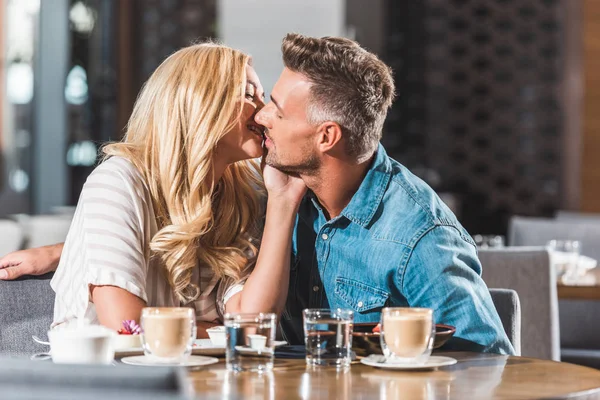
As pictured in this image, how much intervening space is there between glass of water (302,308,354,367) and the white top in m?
0.50

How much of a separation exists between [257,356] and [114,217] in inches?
23.2

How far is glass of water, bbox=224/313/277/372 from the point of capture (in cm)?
131

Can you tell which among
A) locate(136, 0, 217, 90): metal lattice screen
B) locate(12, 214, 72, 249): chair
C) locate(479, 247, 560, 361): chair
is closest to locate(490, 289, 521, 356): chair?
locate(479, 247, 560, 361): chair

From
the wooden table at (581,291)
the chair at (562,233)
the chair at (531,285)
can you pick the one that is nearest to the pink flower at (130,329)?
the chair at (531,285)

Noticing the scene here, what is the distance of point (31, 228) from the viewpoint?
109 inches

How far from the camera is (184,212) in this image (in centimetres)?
195

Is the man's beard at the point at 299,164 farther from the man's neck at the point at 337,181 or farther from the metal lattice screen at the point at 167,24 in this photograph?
the metal lattice screen at the point at 167,24

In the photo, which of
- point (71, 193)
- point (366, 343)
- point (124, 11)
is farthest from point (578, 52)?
point (366, 343)

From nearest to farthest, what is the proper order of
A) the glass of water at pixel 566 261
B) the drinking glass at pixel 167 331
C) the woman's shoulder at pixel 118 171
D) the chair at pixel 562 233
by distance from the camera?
the drinking glass at pixel 167 331 < the woman's shoulder at pixel 118 171 < the glass of water at pixel 566 261 < the chair at pixel 562 233

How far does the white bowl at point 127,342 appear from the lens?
1434 millimetres

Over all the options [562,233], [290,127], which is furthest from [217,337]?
[562,233]

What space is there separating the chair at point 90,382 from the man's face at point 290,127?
1164mm

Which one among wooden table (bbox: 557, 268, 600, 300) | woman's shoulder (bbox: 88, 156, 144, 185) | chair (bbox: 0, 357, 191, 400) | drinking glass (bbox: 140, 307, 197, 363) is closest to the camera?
chair (bbox: 0, 357, 191, 400)

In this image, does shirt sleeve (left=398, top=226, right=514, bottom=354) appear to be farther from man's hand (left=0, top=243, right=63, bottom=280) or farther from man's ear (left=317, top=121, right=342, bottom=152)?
man's hand (left=0, top=243, right=63, bottom=280)
